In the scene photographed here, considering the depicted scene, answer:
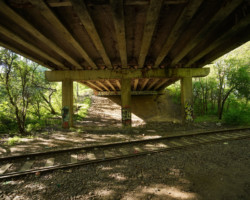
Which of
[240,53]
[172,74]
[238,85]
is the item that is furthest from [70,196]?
[240,53]

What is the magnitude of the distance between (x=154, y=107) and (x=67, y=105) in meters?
14.2

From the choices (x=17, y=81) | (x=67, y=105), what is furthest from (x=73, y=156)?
(x=17, y=81)

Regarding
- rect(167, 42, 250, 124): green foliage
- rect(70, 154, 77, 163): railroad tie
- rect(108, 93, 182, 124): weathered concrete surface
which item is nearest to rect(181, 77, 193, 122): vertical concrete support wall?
rect(167, 42, 250, 124): green foliage

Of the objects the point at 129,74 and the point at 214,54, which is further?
the point at 129,74

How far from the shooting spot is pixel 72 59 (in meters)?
7.22

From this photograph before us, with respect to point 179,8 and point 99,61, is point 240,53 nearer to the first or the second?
point 179,8

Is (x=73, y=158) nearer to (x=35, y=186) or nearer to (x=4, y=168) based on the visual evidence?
(x=35, y=186)

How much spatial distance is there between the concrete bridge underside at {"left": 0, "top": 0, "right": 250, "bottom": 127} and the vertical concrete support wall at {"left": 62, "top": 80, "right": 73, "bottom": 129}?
0.07 meters

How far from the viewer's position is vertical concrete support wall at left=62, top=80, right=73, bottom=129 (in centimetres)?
881

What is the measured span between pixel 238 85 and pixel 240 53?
3.04m

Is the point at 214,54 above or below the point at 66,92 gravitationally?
above

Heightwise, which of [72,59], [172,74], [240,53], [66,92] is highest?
[240,53]

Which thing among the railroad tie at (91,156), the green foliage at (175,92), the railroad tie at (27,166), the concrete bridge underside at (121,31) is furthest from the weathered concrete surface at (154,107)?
the railroad tie at (27,166)

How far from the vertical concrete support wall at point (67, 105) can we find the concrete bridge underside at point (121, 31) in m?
0.07
